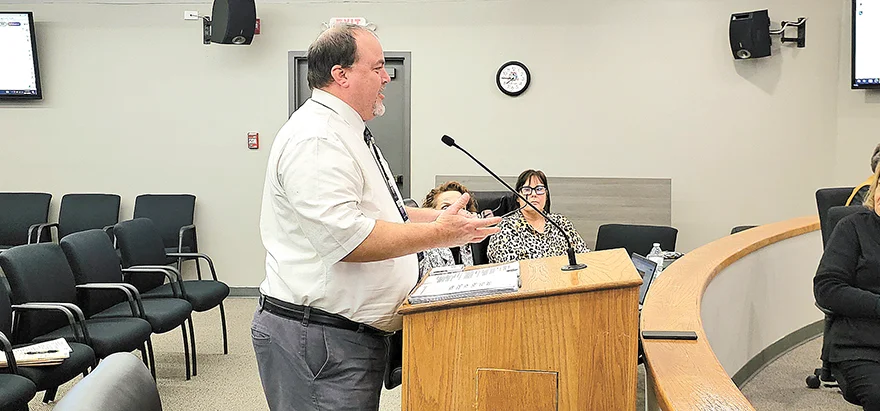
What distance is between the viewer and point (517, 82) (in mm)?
7176

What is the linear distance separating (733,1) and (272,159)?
5803mm

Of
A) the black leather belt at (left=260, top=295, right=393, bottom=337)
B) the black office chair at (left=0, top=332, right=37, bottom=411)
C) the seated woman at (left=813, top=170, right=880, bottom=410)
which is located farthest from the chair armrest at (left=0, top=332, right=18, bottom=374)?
the seated woman at (left=813, top=170, right=880, bottom=410)

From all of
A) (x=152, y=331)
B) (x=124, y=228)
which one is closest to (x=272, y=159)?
(x=152, y=331)

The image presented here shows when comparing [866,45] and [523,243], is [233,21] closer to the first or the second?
[523,243]

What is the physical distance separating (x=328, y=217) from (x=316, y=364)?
415mm

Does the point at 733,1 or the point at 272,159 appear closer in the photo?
the point at 272,159

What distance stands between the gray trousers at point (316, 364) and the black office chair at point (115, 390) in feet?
2.01

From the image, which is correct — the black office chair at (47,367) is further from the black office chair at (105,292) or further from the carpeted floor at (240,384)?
the carpeted floor at (240,384)

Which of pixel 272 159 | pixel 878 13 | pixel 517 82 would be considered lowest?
pixel 272 159

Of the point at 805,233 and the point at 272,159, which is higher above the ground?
the point at 272,159

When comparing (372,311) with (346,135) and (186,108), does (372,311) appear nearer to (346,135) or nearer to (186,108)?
(346,135)

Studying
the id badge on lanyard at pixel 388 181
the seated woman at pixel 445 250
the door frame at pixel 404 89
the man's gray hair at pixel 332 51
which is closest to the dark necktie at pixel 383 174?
the id badge on lanyard at pixel 388 181

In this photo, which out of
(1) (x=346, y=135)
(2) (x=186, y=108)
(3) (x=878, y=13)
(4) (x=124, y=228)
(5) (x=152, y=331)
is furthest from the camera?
(2) (x=186, y=108)

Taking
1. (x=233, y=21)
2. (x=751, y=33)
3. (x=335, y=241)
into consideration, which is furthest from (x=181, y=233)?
(x=335, y=241)
